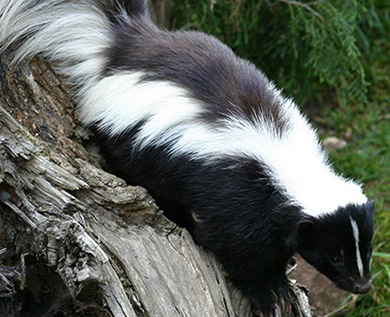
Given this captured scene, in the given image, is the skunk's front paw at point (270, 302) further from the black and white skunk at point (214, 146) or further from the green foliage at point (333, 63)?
the green foliage at point (333, 63)

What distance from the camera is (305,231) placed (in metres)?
3.93

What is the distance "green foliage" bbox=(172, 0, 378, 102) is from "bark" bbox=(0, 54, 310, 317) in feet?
9.06

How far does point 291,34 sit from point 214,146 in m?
3.09

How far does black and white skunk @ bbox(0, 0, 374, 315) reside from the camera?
3975mm

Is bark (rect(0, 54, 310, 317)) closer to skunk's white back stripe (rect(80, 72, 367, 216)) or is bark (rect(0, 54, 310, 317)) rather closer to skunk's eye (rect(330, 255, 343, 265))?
skunk's white back stripe (rect(80, 72, 367, 216))

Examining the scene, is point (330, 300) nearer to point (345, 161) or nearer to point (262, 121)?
point (345, 161)

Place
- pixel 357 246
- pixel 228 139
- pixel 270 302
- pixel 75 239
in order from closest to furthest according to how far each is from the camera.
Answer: pixel 75 239 < pixel 357 246 < pixel 228 139 < pixel 270 302

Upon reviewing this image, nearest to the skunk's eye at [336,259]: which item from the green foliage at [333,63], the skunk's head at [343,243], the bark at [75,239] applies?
the skunk's head at [343,243]

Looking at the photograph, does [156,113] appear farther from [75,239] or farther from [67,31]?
[75,239]

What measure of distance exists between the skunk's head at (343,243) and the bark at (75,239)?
1.83ft

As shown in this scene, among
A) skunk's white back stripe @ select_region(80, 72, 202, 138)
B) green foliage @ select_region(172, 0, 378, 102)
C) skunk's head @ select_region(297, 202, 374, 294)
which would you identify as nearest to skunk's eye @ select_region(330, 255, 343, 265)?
skunk's head @ select_region(297, 202, 374, 294)

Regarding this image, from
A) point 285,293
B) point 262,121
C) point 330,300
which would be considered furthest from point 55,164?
point 330,300

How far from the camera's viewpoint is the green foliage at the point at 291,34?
641 cm

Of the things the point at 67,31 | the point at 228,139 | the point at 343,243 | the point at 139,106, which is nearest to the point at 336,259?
the point at 343,243
